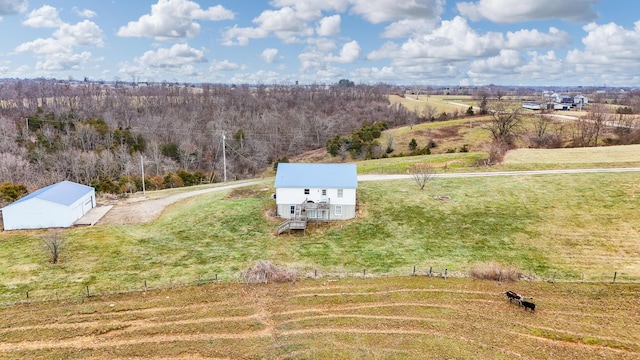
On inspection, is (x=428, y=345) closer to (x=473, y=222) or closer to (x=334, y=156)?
(x=473, y=222)

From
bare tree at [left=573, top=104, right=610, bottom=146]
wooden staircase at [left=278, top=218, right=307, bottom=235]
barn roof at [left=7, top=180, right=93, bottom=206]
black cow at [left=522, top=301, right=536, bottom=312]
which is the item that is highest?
bare tree at [left=573, top=104, right=610, bottom=146]

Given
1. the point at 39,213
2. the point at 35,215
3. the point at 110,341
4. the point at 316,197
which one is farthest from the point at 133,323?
the point at 35,215

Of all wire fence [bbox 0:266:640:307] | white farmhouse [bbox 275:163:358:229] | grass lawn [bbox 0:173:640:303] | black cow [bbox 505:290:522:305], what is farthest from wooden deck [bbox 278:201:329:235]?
black cow [bbox 505:290:522:305]

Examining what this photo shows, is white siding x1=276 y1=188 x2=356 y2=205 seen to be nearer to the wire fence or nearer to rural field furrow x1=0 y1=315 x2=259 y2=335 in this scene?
the wire fence

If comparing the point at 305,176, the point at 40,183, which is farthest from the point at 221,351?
the point at 40,183

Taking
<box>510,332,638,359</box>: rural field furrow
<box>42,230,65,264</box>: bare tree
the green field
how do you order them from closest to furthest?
<box>510,332,638,359</box>: rural field furrow
the green field
<box>42,230,65,264</box>: bare tree

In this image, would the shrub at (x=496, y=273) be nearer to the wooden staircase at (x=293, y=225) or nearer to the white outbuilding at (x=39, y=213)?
the wooden staircase at (x=293, y=225)

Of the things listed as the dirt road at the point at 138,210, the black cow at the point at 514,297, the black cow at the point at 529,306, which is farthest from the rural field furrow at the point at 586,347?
the dirt road at the point at 138,210
